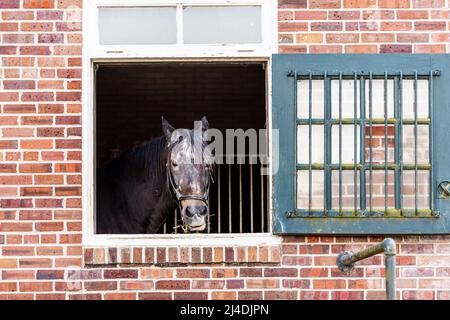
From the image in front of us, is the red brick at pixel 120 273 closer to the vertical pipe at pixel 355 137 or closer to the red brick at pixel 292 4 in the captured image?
the vertical pipe at pixel 355 137

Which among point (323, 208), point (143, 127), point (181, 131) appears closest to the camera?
point (323, 208)

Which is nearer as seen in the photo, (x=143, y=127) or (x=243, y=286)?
(x=243, y=286)

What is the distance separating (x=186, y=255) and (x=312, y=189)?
3.07ft

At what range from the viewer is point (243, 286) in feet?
19.7

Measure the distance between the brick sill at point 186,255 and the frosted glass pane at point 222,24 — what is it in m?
1.38

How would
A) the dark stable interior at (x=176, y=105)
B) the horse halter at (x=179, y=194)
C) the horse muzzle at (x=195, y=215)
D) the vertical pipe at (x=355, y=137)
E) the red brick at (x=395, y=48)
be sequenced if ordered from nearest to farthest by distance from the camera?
the vertical pipe at (x=355, y=137), the red brick at (x=395, y=48), the horse muzzle at (x=195, y=215), the horse halter at (x=179, y=194), the dark stable interior at (x=176, y=105)

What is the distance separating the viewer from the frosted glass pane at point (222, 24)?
608cm

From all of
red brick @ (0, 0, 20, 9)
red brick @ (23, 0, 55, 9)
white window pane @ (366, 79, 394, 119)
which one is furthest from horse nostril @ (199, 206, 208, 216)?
red brick @ (0, 0, 20, 9)

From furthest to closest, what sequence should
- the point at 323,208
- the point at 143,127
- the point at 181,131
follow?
the point at 143,127
the point at 181,131
the point at 323,208

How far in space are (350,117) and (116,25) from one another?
168 cm

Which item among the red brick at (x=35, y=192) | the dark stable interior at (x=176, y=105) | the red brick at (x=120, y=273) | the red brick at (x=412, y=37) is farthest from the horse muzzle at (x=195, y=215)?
the dark stable interior at (x=176, y=105)

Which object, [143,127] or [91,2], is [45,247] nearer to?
[91,2]

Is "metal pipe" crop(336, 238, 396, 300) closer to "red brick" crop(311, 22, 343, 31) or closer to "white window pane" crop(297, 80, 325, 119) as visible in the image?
"white window pane" crop(297, 80, 325, 119)

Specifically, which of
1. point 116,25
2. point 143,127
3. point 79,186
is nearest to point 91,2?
point 116,25
